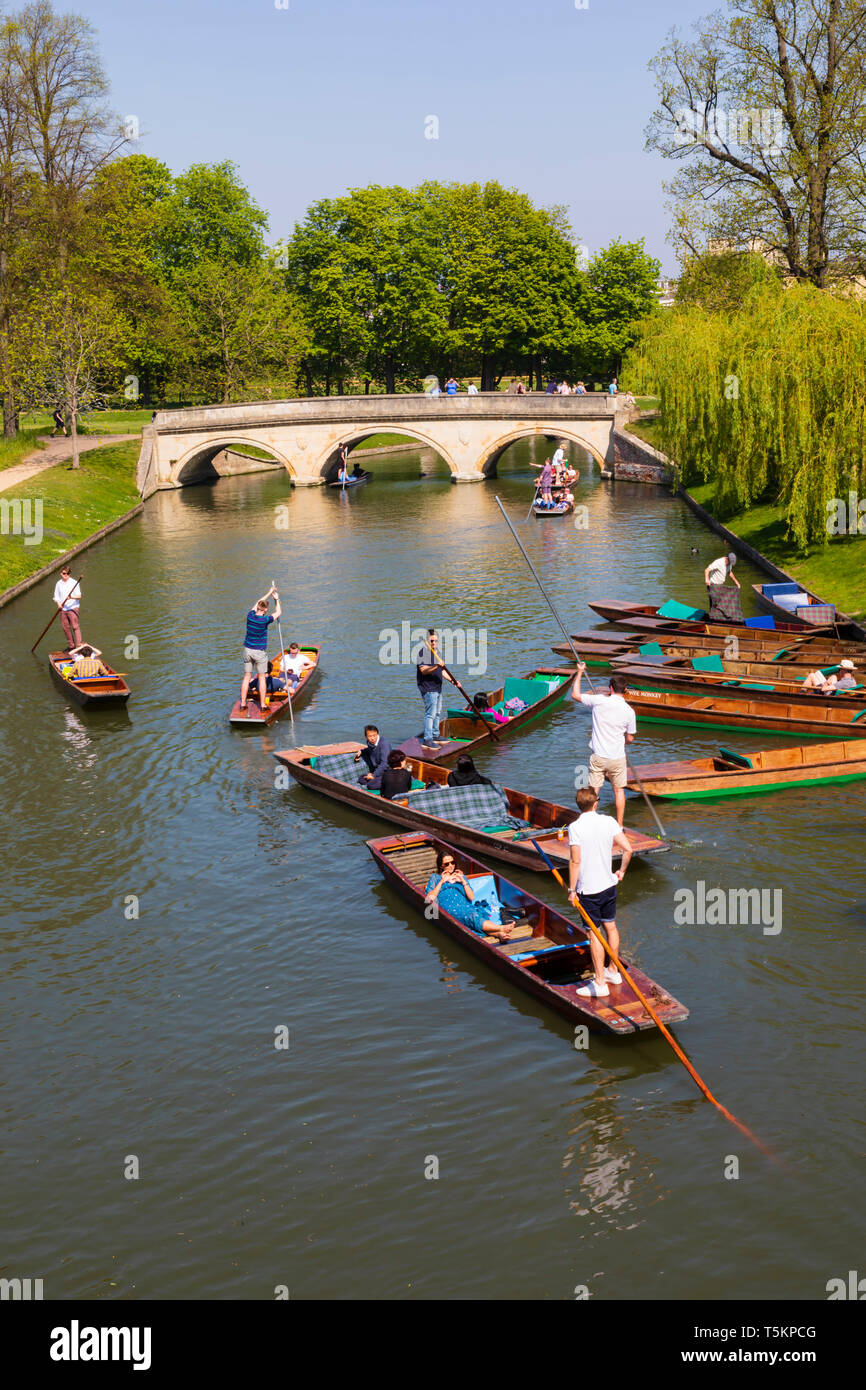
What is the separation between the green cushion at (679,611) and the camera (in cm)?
2684

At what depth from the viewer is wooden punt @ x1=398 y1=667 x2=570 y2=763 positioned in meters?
18.8

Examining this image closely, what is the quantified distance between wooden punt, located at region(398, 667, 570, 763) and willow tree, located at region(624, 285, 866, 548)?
440 inches

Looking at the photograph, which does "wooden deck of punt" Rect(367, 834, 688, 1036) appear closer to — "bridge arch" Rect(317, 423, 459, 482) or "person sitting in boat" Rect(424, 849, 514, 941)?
"person sitting in boat" Rect(424, 849, 514, 941)

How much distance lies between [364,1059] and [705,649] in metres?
14.8

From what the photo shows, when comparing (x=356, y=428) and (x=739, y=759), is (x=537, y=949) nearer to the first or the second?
(x=739, y=759)

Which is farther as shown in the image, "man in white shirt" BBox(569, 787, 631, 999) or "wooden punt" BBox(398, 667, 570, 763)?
"wooden punt" BBox(398, 667, 570, 763)

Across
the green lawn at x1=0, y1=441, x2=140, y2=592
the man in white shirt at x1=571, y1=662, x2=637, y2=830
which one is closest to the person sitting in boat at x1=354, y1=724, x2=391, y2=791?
the man in white shirt at x1=571, y1=662, x2=637, y2=830

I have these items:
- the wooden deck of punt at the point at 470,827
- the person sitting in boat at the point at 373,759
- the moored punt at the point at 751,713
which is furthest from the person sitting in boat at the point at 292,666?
the moored punt at the point at 751,713

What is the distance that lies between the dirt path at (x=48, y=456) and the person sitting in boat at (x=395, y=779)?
32867 mm

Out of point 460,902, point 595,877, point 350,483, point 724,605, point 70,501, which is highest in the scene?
point 350,483

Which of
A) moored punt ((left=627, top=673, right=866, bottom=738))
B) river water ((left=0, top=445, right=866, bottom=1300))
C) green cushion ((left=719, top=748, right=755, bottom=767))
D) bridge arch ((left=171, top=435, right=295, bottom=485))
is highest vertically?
bridge arch ((left=171, top=435, right=295, bottom=485))

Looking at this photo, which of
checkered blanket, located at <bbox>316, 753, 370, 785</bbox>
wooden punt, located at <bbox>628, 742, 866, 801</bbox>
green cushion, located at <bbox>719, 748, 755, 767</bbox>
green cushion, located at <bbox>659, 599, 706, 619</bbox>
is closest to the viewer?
wooden punt, located at <bbox>628, 742, 866, 801</bbox>

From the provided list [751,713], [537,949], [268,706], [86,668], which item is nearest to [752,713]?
[751,713]

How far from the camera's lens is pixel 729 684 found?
21781 mm
